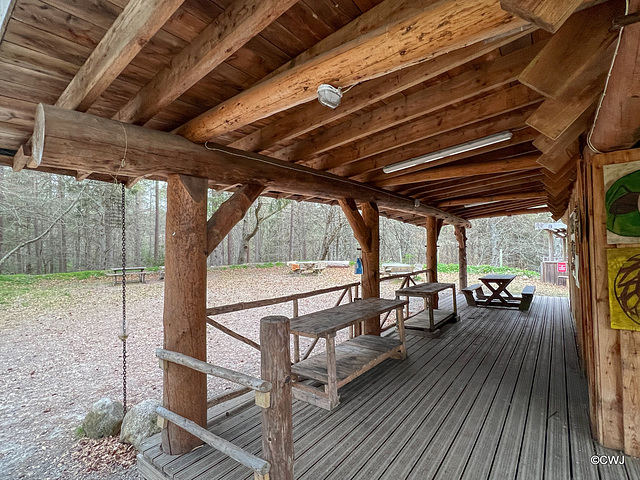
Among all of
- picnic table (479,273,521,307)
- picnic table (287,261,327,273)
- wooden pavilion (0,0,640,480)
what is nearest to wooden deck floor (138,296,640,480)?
wooden pavilion (0,0,640,480)

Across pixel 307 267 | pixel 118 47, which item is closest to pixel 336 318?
pixel 118 47

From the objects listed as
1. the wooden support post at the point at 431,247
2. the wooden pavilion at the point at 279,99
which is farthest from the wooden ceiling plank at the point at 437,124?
the wooden support post at the point at 431,247

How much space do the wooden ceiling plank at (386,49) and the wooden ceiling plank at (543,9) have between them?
0.76 feet

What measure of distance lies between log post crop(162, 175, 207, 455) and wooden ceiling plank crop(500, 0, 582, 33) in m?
2.24

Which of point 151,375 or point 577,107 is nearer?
point 577,107

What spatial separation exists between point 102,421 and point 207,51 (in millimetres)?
4164

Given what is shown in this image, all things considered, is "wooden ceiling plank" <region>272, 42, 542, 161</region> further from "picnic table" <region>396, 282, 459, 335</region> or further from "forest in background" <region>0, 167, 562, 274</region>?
"forest in background" <region>0, 167, 562, 274</region>

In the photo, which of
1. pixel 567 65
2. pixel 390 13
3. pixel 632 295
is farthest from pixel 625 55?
pixel 632 295

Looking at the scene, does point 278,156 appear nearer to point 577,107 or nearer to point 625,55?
point 577,107

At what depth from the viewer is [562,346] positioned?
4512mm

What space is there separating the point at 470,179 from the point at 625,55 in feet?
14.0

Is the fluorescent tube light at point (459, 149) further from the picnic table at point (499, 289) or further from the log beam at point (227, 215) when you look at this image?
the picnic table at point (499, 289)

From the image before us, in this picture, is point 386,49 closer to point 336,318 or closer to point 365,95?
point 365,95

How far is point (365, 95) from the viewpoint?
227 cm
